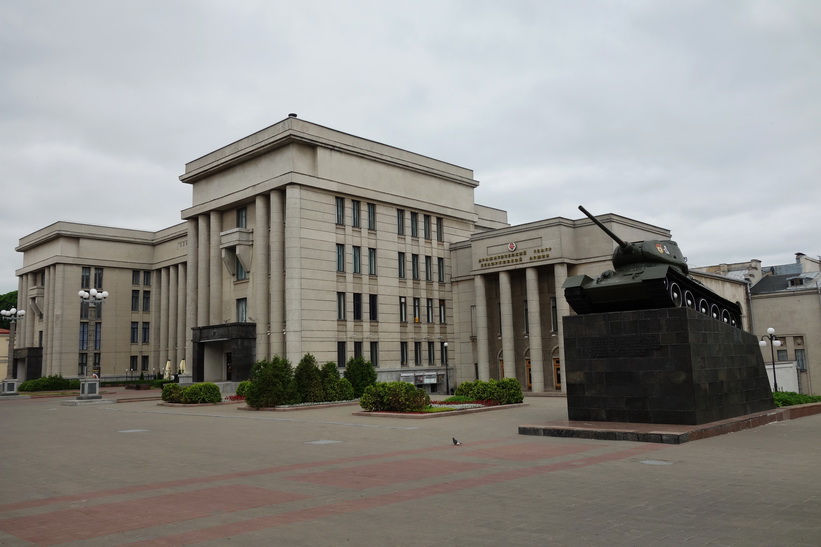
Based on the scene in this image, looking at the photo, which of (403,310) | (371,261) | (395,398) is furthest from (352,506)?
(403,310)

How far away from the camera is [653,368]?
722 inches

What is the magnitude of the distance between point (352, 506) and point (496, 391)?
18.9 meters

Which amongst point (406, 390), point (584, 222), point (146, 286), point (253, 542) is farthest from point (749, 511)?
point (146, 286)

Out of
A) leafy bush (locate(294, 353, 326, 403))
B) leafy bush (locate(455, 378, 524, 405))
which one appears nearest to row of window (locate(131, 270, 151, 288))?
leafy bush (locate(294, 353, 326, 403))

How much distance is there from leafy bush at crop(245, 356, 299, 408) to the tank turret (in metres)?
14.1

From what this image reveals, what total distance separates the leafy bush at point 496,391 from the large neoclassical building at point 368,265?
1278 cm

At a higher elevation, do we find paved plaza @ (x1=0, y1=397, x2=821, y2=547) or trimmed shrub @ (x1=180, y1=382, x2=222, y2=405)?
trimmed shrub @ (x1=180, y1=382, x2=222, y2=405)

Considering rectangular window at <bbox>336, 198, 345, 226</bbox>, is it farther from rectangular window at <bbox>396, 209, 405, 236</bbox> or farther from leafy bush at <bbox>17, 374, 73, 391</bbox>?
leafy bush at <bbox>17, 374, 73, 391</bbox>

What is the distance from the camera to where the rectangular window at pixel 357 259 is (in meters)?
45.0

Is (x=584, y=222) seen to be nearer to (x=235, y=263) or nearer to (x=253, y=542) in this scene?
(x=235, y=263)

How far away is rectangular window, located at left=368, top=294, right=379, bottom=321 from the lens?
45.7 m

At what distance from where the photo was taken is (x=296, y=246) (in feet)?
134

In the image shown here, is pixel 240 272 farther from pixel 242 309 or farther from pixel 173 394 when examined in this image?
pixel 173 394

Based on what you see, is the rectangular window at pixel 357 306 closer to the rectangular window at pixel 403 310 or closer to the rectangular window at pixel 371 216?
the rectangular window at pixel 403 310
